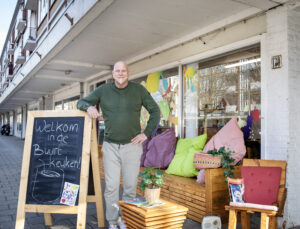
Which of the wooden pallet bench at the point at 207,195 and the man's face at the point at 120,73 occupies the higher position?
the man's face at the point at 120,73

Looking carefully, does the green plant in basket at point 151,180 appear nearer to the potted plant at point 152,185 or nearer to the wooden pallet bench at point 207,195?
the potted plant at point 152,185

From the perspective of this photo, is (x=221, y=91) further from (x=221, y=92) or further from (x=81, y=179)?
(x=81, y=179)

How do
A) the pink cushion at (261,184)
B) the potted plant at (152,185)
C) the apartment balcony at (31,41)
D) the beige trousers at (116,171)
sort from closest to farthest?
the potted plant at (152,185) < the pink cushion at (261,184) < the beige trousers at (116,171) < the apartment balcony at (31,41)

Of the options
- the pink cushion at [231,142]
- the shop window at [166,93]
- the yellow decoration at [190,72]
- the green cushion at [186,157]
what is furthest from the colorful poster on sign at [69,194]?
the yellow decoration at [190,72]

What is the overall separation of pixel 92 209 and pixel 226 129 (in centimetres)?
212

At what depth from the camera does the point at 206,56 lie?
4.77 metres

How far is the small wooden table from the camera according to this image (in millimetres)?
2373

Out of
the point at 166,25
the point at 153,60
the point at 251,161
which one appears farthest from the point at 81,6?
the point at 251,161

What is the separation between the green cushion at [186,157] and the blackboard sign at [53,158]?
1704 mm

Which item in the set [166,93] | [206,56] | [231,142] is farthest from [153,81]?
[231,142]

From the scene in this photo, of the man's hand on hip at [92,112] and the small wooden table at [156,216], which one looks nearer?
the small wooden table at [156,216]

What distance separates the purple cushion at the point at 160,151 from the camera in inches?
186

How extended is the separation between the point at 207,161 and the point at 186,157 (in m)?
0.88

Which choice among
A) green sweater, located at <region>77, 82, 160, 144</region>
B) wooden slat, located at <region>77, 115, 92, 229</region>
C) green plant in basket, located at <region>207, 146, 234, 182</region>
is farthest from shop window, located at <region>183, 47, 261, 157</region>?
wooden slat, located at <region>77, 115, 92, 229</region>
